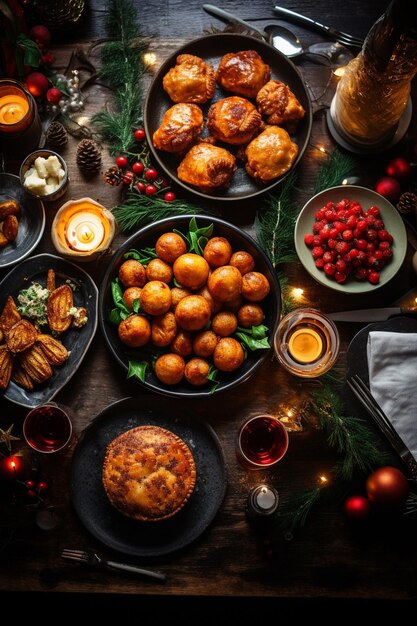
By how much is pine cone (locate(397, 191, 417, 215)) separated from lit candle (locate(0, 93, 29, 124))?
5.10ft

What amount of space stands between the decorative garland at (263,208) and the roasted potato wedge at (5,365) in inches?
26.0

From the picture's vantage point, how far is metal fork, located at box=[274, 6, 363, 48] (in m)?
2.37

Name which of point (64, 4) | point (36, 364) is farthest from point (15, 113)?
point (36, 364)

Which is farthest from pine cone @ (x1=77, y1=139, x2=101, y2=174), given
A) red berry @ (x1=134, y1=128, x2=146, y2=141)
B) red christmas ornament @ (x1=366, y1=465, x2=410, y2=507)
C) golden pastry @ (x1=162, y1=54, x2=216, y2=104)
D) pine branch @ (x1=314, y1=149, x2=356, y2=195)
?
red christmas ornament @ (x1=366, y1=465, x2=410, y2=507)

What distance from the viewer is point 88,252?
7.02ft

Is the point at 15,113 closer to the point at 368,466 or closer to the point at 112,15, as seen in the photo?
the point at 112,15

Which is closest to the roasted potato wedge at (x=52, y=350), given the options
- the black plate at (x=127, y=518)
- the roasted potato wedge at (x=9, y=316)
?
the roasted potato wedge at (x=9, y=316)

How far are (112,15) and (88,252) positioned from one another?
105 cm

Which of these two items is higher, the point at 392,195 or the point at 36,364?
the point at 392,195

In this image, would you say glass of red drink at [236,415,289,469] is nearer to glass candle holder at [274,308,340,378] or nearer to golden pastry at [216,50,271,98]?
glass candle holder at [274,308,340,378]

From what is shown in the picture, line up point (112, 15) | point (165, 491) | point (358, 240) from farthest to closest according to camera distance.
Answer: point (112, 15), point (358, 240), point (165, 491)

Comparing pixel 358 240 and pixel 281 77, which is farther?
pixel 281 77

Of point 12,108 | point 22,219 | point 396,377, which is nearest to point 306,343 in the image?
point 396,377

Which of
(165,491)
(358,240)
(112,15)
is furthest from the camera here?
(112,15)
